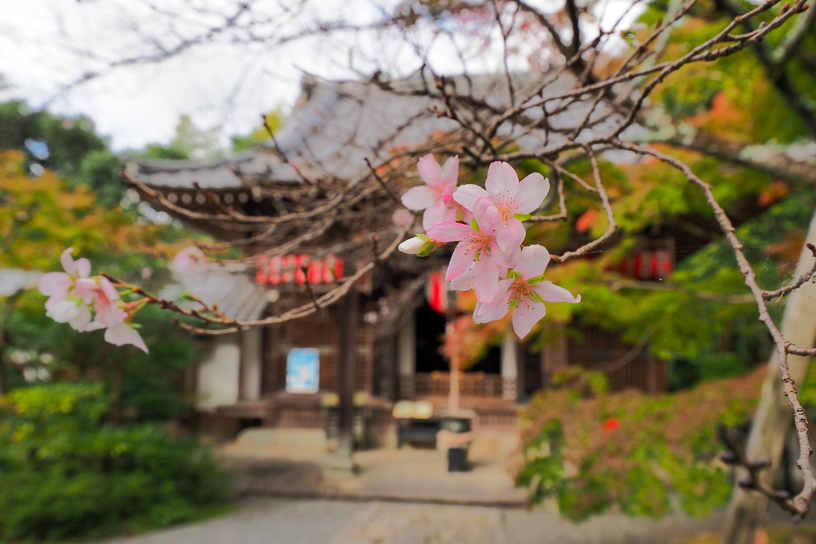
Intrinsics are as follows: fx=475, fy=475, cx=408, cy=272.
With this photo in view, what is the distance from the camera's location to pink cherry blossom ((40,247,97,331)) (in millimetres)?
980

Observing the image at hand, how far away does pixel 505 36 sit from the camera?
4.49ft

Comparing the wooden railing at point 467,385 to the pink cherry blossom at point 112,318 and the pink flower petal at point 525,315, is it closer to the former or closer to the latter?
the pink cherry blossom at point 112,318

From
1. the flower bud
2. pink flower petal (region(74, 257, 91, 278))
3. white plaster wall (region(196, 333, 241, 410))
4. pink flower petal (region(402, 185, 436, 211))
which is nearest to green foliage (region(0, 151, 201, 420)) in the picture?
white plaster wall (region(196, 333, 241, 410))

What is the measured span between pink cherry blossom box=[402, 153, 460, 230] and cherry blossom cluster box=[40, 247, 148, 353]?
0.61 m

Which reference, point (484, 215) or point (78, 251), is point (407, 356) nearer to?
point (78, 251)

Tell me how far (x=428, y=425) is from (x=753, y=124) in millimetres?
6174

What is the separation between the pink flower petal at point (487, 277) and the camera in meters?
0.66

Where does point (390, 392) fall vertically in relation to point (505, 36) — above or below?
below

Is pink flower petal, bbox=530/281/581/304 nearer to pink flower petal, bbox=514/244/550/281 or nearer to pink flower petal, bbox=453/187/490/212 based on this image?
pink flower petal, bbox=514/244/550/281

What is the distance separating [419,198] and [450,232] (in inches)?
13.4

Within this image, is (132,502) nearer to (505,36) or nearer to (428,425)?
(428,425)

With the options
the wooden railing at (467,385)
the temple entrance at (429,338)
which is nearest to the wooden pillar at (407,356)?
the wooden railing at (467,385)

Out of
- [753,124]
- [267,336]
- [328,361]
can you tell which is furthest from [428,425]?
[753,124]

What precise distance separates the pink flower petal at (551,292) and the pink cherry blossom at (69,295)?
2.88ft
